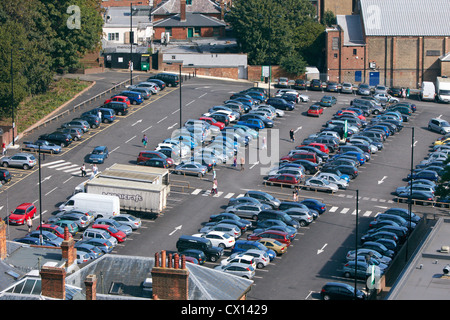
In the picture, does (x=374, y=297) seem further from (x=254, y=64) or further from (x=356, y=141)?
(x=254, y=64)

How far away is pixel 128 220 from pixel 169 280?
31.2 metres

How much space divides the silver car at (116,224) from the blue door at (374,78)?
58.4m

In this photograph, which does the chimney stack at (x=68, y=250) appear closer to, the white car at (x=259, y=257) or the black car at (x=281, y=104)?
the white car at (x=259, y=257)

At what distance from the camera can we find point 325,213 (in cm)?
7512

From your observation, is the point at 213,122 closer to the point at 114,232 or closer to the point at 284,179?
the point at 284,179

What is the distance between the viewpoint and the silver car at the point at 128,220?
232 ft

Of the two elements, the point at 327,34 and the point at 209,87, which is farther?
the point at 327,34

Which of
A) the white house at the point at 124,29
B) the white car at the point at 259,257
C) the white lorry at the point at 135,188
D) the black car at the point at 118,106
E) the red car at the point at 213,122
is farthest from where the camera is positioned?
the white house at the point at 124,29

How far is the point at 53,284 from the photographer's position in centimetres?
3947

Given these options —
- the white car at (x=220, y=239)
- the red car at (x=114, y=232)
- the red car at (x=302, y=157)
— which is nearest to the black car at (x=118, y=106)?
the red car at (x=302, y=157)

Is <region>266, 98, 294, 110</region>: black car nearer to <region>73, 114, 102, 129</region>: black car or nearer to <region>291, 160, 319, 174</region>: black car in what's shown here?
<region>291, 160, 319, 174</region>: black car
